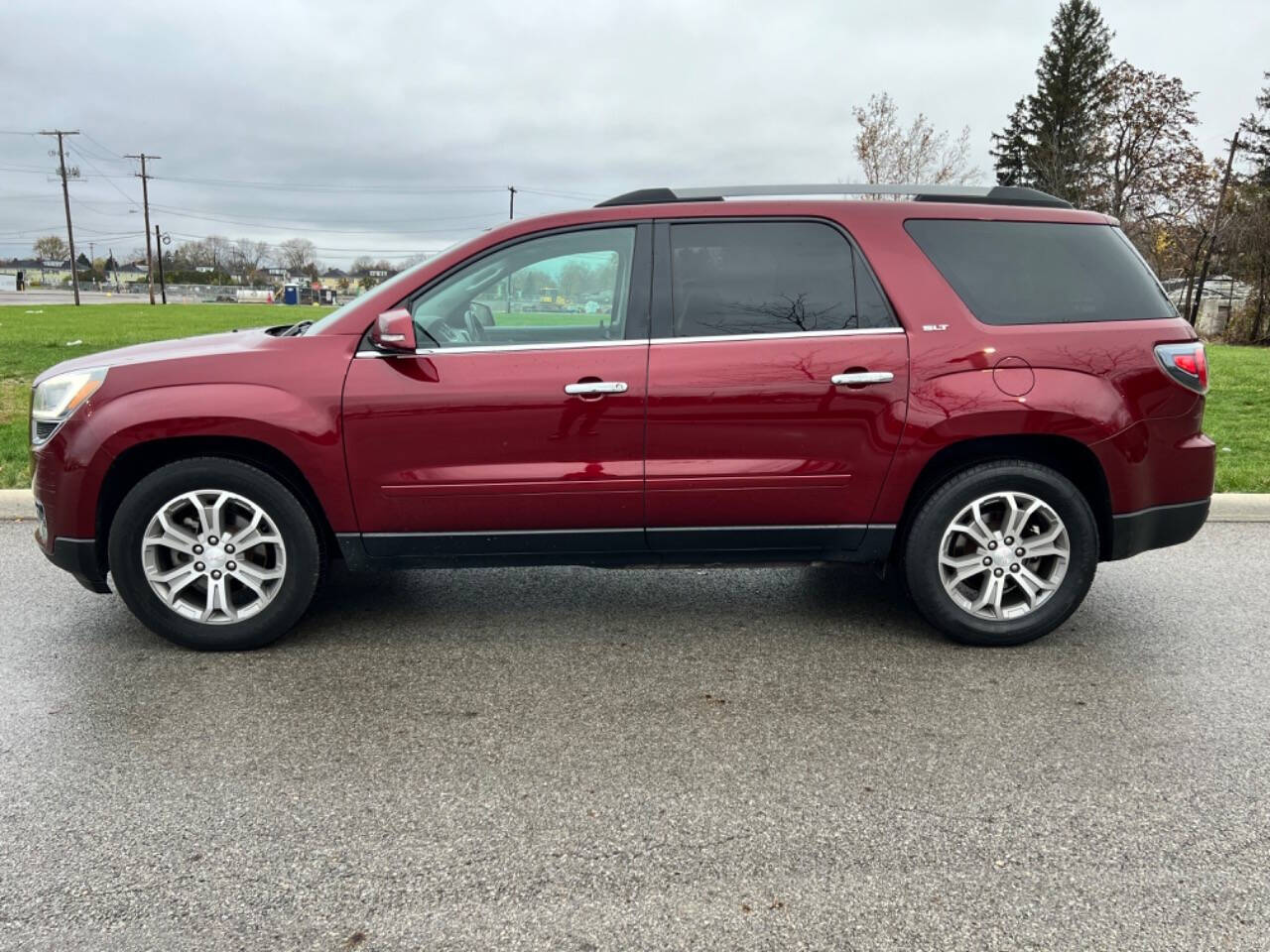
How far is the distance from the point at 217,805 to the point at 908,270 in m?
3.17

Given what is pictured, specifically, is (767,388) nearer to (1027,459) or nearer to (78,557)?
(1027,459)

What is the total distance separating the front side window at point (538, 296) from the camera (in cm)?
396

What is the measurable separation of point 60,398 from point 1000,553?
12.8 feet

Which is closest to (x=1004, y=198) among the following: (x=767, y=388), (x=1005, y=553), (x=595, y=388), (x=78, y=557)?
(x=767, y=388)

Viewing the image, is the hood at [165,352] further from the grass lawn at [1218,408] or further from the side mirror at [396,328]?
the grass lawn at [1218,408]

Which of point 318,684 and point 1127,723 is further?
point 318,684

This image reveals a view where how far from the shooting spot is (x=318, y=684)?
12.2 feet

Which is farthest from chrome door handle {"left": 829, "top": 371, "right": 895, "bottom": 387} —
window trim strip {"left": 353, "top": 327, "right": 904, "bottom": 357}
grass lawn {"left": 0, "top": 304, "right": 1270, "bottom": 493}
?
grass lawn {"left": 0, "top": 304, "right": 1270, "bottom": 493}

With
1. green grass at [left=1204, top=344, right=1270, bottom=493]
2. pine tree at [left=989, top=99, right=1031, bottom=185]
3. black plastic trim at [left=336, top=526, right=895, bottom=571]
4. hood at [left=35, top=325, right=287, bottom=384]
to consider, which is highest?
pine tree at [left=989, top=99, right=1031, bottom=185]

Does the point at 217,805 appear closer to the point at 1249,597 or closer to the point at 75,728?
the point at 75,728

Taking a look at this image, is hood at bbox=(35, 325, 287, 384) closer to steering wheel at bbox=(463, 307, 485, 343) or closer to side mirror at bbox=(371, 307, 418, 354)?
side mirror at bbox=(371, 307, 418, 354)

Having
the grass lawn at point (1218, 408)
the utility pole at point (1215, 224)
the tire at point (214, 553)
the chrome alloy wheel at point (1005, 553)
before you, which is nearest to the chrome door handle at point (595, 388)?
the grass lawn at point (1218, 408)

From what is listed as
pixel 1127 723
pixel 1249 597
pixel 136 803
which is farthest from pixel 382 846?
pixel 1249 597

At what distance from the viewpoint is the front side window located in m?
3.96
